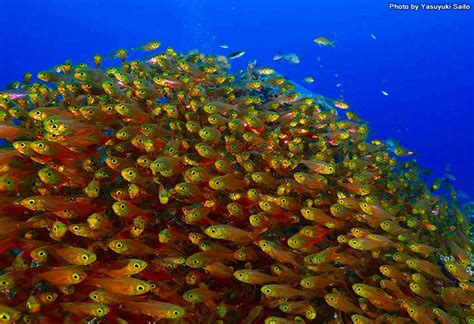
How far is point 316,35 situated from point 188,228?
401 ft

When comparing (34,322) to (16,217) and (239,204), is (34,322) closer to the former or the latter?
(16,217)

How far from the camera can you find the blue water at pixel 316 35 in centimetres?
10988

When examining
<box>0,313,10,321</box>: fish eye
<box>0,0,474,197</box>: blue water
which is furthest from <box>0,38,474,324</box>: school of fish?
<box>0,0,474,197</box>: blue water

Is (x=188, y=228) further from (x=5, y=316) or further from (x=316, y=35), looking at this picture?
(x=316, y=35)

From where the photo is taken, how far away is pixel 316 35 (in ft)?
385

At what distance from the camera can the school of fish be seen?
10.2 ft

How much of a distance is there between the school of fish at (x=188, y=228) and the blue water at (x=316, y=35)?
340 ft

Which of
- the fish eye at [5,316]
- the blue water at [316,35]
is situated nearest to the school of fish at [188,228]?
the fish eye at [5,316]

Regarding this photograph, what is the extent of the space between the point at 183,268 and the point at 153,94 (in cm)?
197

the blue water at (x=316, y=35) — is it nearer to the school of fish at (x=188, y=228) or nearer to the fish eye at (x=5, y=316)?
the school of fish at (x=188, y=228)

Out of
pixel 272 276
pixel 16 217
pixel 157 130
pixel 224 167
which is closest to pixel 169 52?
pixel 157 130

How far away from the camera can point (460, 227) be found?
5113 millimetres

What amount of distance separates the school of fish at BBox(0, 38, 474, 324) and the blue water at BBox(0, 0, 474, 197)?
10362cm

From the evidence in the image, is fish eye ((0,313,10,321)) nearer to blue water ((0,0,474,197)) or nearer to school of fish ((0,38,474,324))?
school of fish ((0,38,474,324))
